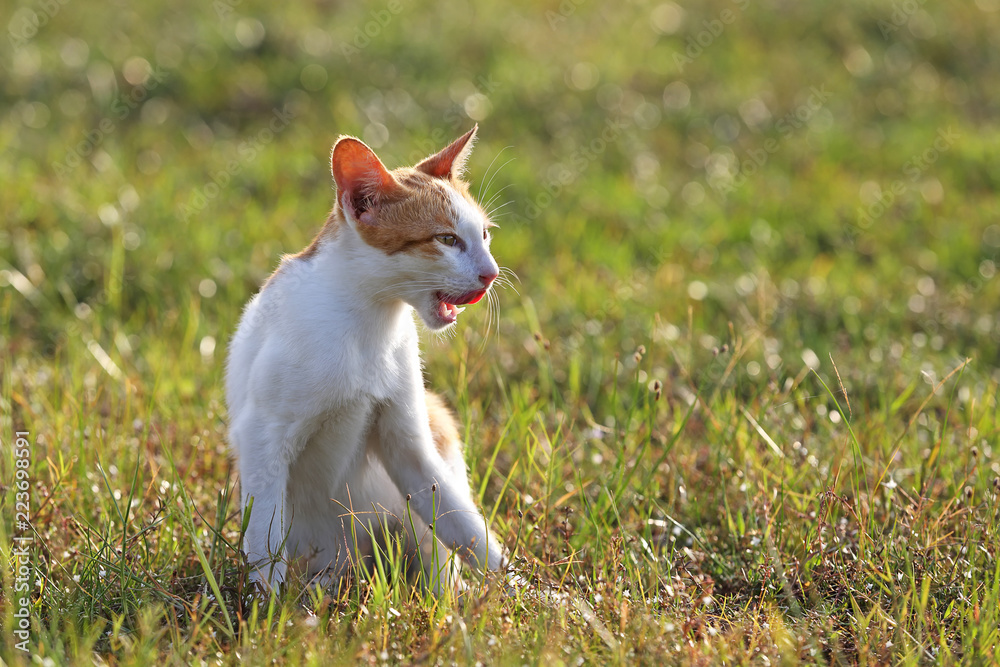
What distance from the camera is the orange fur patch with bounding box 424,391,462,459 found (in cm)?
309

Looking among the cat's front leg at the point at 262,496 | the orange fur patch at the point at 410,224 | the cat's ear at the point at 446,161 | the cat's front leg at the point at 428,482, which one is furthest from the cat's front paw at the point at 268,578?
the cat's ear at the point at 446,161

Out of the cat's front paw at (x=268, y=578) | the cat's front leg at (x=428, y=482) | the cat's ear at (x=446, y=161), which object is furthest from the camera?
the cat's ear at (x=446, y=161)

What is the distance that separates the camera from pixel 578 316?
208 inches

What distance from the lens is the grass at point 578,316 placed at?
2.66 metres

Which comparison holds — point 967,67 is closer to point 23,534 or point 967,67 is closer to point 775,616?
point 775,616

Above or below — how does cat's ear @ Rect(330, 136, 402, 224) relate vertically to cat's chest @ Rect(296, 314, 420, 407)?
above

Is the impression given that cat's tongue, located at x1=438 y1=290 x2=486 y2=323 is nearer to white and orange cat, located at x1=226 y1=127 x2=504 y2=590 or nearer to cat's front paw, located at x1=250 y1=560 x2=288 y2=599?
white and orange cat, located at x1=226 y1=127 x2=504 y2=590

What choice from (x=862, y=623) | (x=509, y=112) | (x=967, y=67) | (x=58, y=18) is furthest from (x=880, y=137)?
(x=58, y=18)

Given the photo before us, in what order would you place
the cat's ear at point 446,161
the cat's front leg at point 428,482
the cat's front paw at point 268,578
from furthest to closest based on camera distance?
the cat's ear at point 446,161
the cat's front leg at point 428,482
the cat's front paw at point 268,578

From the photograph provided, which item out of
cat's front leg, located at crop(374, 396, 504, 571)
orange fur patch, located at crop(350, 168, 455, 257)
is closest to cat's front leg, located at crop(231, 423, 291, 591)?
cat's front leg, located at crop(374, 396, 504, 571)

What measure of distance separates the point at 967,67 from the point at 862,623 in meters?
9.72

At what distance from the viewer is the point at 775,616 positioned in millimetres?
2617

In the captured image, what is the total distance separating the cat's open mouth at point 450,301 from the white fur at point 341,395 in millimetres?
25

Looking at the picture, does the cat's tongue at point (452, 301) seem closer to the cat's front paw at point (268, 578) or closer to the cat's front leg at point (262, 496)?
the cat's front leg at point (262, 496)
